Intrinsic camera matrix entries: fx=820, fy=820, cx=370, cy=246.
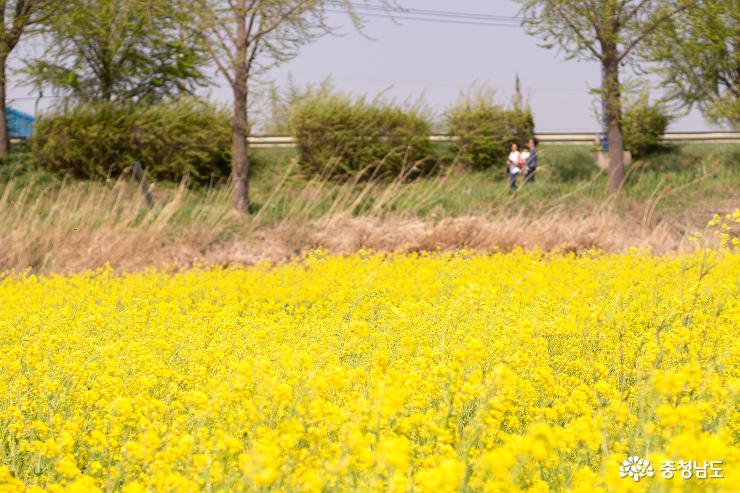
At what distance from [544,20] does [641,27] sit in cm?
199

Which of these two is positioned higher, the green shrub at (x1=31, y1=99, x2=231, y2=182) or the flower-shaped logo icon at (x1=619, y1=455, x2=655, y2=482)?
the green shrub at (x1=31, y1=99, x2=231, y2=182)

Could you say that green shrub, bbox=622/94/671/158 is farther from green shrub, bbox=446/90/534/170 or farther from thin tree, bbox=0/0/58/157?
thin tree, bbox=0/0/58/157

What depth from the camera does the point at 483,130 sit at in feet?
69.8

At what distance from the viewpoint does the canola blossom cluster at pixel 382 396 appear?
2611mm

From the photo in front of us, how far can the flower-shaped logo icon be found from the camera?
8.77ft

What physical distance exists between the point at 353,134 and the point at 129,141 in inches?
210

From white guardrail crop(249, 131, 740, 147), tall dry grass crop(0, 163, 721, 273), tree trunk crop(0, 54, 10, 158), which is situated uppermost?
tree trunk crop(0, 54, 10, 158)

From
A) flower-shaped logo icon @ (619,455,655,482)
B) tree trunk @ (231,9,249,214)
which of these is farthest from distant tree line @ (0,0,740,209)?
flower-shaped logo icon @ (619,455,655,482)

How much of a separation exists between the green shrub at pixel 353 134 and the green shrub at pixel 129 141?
2016 mm

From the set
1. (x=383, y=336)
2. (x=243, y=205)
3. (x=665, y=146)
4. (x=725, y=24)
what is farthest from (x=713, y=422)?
(x=665, y=146)

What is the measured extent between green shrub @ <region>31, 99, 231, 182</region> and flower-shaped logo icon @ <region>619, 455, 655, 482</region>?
1676 cm

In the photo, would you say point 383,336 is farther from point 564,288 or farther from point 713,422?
point 564,288

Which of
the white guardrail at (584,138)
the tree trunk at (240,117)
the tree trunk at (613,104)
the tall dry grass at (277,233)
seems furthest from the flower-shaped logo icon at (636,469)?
the white guardrail at (584,138)

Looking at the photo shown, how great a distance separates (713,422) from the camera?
3.55m
